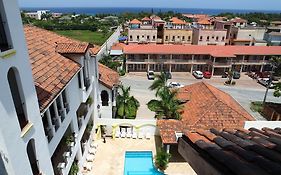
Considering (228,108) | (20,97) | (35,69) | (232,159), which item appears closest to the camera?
(232,159)

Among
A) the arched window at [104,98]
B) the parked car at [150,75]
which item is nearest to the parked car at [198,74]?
the parked car at [150,75]

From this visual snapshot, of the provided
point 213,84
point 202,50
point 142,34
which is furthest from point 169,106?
point 142,34

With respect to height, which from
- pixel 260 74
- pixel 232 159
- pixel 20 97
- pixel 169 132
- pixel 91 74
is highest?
pixel 232 159

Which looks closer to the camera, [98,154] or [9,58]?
[9,58]

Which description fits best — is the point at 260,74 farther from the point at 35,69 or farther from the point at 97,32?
the point at 97,32

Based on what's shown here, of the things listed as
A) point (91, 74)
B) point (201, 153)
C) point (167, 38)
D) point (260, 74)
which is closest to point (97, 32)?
point (167, 38)

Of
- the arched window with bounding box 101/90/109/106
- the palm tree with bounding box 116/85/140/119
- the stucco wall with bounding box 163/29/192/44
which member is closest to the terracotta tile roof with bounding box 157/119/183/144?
the palm tree with bounding box 116/85/140/119

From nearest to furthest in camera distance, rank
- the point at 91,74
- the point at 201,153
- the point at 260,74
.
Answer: the point at 201,153 < the point at 91,74 < the point at 260,74
